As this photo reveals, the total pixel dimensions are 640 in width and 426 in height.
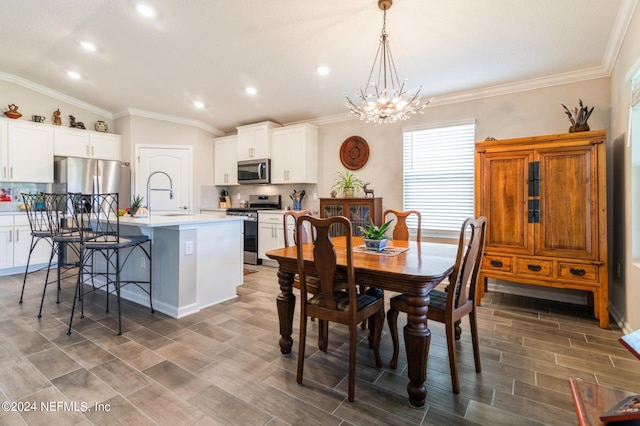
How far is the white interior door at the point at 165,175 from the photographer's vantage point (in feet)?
19.1

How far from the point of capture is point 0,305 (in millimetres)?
3350

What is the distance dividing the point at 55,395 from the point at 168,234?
1.51 metres

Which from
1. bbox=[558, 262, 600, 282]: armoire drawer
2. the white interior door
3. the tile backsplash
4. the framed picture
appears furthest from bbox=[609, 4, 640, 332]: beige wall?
the tile backsplash

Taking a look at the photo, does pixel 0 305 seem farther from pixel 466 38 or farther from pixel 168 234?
pixel 466 38

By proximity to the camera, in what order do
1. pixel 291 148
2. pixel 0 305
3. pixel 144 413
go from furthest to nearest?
pixel 291 148 → pixel 0 305 → pixel 144 413

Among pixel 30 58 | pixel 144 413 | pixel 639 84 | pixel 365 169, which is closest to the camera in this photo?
pixel 144 413

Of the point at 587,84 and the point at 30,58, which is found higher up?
the point at 30,58

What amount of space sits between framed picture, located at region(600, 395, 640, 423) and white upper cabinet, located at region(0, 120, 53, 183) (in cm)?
677

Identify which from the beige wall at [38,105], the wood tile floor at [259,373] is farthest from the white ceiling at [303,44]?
the wood tile floor at [259,373]

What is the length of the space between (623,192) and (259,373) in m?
3.51

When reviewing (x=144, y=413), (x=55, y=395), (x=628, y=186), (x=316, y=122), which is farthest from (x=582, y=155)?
(x=55, y=395)

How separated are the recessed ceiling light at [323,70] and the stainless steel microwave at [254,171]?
2064 millimetres

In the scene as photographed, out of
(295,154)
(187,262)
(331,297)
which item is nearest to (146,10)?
(187,262)

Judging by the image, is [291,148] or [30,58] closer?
[30,58]
